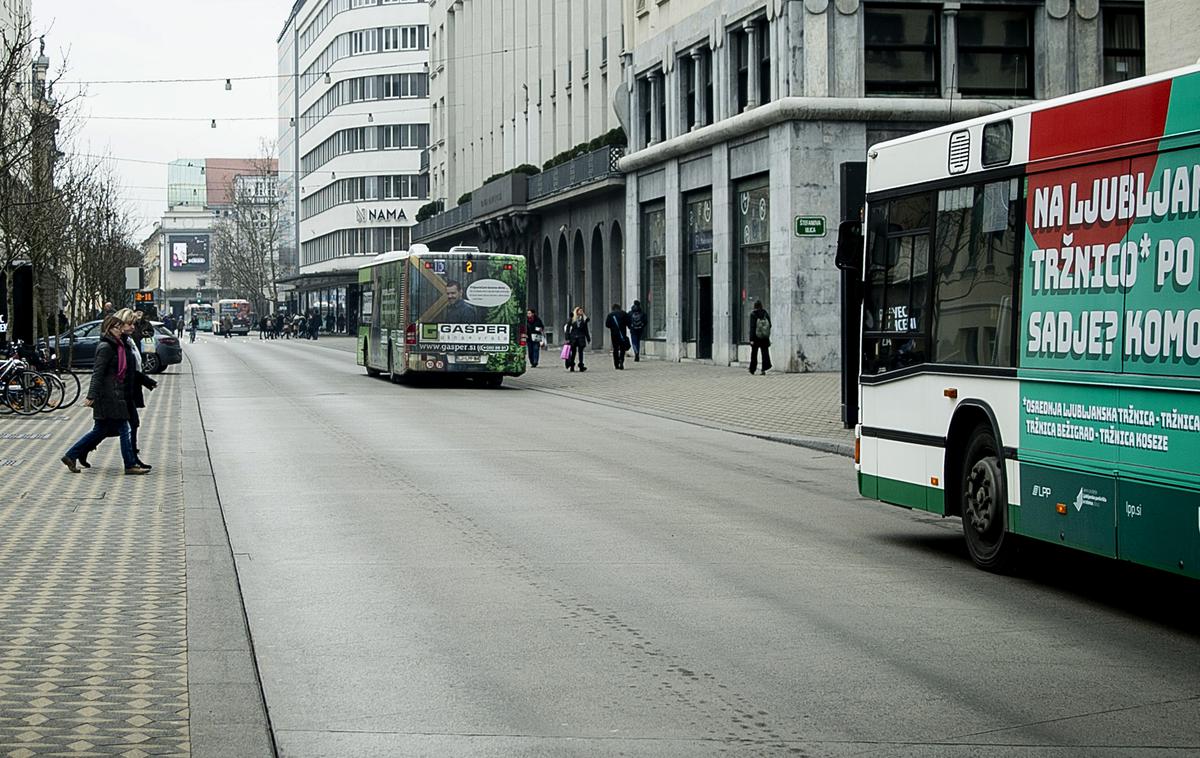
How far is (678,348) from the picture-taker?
4644 cm

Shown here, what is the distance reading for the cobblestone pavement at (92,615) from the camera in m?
6.32

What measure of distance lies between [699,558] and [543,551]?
1055mm

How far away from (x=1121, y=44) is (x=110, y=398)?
1132 inches

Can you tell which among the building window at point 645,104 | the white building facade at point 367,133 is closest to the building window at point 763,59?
the building window at point 645,104

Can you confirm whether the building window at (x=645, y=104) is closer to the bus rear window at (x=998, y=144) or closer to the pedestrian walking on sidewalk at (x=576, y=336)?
the pedestrian walking on sidewalk at (x=576, y=336)

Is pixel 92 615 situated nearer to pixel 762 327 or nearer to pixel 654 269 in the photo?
pixel 762 327

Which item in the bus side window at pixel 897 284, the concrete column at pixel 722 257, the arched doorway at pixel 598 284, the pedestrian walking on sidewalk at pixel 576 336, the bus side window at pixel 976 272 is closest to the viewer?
the bus side window at pixel 976 272

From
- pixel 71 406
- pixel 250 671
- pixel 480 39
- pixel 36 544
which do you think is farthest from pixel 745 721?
pixel 480 39

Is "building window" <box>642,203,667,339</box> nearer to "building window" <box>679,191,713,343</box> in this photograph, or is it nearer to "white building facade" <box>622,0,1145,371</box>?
"building window" <box>679,191,713,343</box>

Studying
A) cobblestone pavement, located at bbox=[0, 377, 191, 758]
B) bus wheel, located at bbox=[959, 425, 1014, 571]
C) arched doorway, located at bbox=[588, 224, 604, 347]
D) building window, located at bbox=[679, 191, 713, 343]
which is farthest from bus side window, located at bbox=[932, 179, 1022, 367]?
arched doorway, located at bbox=[588, 224, 604, 347]

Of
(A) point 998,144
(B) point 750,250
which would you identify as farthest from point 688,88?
(A) point 998,144

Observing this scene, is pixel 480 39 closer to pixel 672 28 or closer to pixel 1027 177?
pixel 672 28

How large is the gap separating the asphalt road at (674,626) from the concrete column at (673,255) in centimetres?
2938

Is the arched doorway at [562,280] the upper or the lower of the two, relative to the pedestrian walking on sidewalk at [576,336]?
upper
